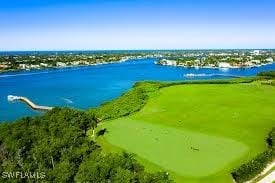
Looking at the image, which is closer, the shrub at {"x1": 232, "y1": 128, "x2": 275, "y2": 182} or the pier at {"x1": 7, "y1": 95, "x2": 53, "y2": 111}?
the shrub at {"x1": 232, "y1": 128, "x2": 275, "y2": 182}

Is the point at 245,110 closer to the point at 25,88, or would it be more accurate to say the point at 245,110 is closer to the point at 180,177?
the point at 180,177

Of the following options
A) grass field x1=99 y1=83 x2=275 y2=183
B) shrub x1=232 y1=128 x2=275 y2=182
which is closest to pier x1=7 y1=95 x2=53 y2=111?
grass field x1=99 y1=83 x2=275 y2=183

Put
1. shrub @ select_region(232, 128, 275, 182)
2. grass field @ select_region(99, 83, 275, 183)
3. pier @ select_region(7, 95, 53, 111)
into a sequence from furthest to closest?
1. pier @ select_region(7, 95, 53, 111)
2. grass field @ select_region(99, 83, 275, 183)
3. shrub @ select_region(232, 128, 275, 182)

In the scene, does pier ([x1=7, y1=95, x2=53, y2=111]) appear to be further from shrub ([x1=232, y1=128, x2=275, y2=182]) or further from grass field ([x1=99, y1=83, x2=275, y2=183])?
shrub ([x1=232, y1=128, x2=275, y2=182])

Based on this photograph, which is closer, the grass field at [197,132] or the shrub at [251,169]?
the shrub at [251,169]

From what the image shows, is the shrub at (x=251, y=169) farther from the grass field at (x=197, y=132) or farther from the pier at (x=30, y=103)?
the pier at (x=30, y=103)

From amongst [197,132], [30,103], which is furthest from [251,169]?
[30,103]

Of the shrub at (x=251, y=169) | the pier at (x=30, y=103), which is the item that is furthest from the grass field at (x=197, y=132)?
the pier at (x=30, y=103)

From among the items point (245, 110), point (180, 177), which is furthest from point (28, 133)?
point (245, 110)

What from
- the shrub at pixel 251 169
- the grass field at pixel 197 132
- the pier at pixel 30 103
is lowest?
the pier at pixel 30 103
